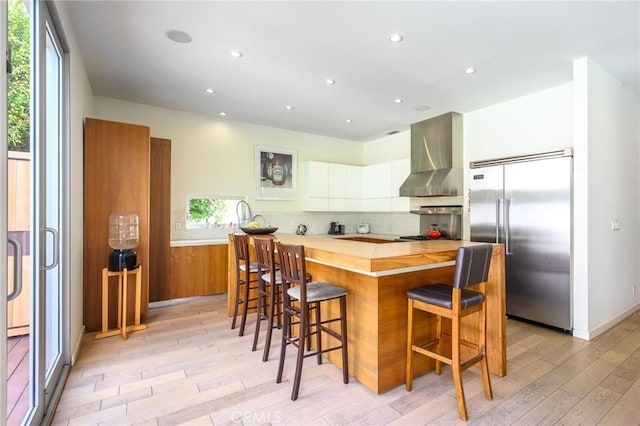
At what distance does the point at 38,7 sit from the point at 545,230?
14.9 ft

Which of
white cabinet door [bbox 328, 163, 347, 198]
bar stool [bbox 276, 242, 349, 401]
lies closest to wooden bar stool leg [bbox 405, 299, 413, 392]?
bar stool [bbox 276, 242, 349, 401]

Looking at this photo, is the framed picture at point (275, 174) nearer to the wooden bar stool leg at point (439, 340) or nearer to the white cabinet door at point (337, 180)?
the white cabinet door at point (337, 180)

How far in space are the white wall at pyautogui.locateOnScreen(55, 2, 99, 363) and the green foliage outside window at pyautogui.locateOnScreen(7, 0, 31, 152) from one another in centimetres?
77

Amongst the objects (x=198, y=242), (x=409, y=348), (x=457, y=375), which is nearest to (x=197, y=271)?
(x=198, y=242)

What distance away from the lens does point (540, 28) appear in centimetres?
253

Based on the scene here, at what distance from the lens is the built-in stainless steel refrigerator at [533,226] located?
3309 millimetres

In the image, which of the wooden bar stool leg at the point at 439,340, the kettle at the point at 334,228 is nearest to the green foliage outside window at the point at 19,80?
the wooden bar stool leg at the point at 439,340

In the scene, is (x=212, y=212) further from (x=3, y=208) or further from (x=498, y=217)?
(x=498, y=217)

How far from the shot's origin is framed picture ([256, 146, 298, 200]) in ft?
17.5

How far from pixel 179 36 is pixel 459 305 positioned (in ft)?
9.68

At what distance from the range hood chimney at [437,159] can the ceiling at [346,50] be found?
367 millimetres

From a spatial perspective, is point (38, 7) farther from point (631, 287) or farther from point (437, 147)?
point (631, 287)

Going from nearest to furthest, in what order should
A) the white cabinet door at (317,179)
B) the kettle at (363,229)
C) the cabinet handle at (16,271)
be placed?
1. the cabinet handle at (16,271)
2. the white cabinet door at (317,179)
3. the kettle at (363,229)

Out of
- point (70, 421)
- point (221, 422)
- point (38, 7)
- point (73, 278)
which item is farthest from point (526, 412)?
point (38, 7)
